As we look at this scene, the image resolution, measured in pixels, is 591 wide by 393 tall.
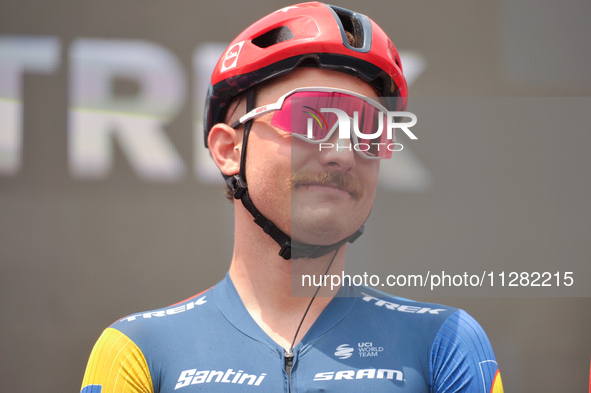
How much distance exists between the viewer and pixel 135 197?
3.38 meters

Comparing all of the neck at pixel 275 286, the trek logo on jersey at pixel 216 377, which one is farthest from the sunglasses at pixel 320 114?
the trek logo on jersey at pixel 216 377

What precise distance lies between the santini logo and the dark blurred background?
5.58 ft

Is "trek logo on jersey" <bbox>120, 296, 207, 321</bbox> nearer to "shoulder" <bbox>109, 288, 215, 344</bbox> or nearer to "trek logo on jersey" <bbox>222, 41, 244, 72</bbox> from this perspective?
"shoulder" <bbox>109, 288, 215, 344</bbox>

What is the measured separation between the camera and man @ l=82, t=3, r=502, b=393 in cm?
159

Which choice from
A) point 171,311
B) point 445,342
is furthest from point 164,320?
point 445,342

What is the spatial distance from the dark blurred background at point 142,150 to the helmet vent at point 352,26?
4.99 ft

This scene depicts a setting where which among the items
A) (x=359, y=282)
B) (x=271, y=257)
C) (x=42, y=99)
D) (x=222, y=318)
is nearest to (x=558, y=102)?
(x=359, y=282)

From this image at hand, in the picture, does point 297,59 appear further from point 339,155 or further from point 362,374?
point 362,374

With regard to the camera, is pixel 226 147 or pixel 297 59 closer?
pixel 297 59

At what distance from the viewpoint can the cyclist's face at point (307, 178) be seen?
5.45 ft

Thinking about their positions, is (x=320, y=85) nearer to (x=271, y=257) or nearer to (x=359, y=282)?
(x=271, y=257)

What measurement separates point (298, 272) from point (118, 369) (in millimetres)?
791

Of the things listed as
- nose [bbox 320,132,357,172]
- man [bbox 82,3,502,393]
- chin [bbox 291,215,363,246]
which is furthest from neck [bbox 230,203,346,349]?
nose [bbox 320,132,357,172]

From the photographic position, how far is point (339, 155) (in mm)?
1659
